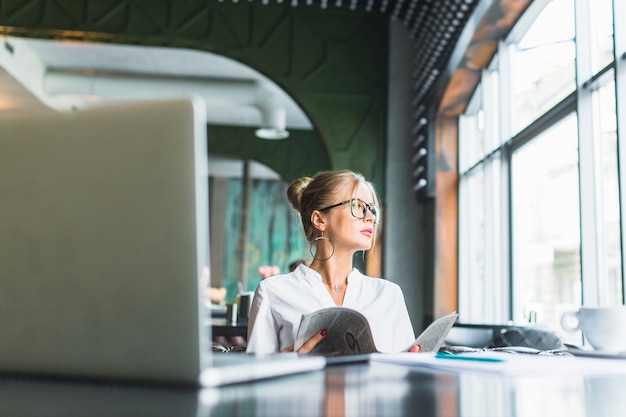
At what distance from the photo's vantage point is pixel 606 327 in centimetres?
135

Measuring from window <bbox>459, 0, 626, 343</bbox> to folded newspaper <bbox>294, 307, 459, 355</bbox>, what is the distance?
1921 mm

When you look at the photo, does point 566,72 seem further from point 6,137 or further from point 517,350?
point 6,137

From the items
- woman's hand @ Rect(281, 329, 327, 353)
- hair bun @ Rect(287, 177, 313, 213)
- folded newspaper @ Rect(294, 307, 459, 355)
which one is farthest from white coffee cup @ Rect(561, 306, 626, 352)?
hair bun @ Rect(287, 177, 313, 213)

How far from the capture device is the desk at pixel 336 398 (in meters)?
0.61

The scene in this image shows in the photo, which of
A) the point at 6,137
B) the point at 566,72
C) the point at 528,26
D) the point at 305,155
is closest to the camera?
the point at 6,137

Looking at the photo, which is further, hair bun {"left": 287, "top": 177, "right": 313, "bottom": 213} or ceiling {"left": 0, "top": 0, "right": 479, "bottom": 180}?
ceiling {"left": 0, "top": 0, "right": 479, "bottom": 180}

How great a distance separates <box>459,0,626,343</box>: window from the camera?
3.41m

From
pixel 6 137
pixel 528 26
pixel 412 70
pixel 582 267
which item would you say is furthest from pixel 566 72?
pixel 6 137

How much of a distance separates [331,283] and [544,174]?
7.98ft

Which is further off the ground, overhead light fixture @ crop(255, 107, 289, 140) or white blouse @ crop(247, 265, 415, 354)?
overhead light fixture @ crop(255, 107, 289, 140)

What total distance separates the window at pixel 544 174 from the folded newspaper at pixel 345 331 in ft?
6.30

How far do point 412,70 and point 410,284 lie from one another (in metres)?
1.84

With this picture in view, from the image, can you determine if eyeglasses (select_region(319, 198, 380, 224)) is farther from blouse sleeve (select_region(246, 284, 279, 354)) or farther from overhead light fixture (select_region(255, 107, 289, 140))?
overhead light fixture (select_region(255, 107, 289, 140))

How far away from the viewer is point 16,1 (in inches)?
241
